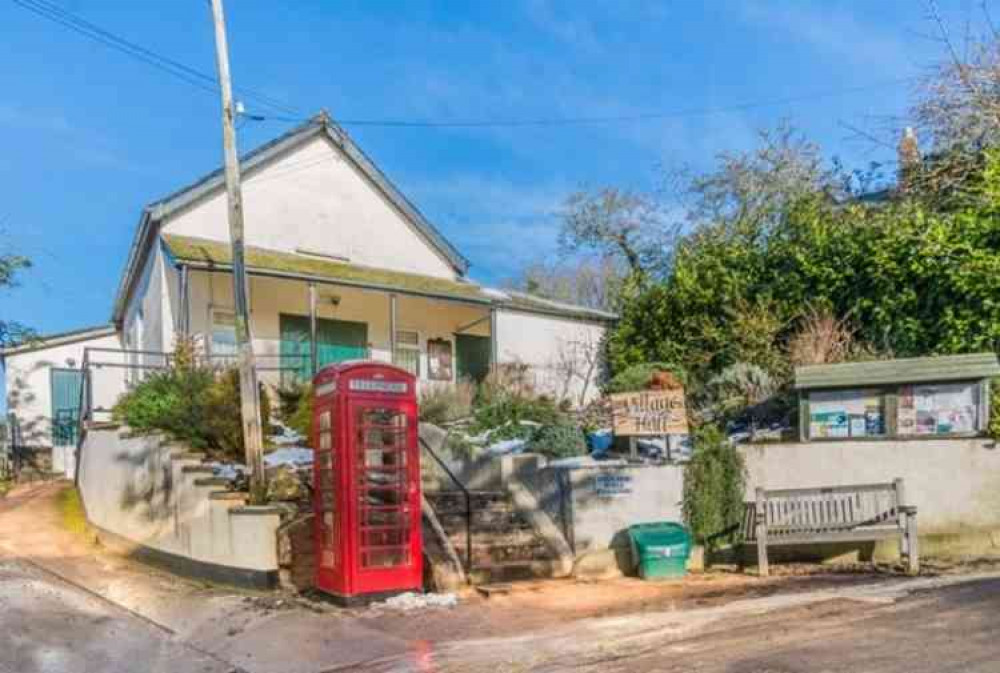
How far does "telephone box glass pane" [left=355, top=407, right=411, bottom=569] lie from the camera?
8906 millimetres

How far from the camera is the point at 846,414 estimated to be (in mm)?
12180

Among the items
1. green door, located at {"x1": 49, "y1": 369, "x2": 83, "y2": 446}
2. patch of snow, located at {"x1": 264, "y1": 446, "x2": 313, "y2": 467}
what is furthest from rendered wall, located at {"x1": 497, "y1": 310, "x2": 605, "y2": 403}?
green door, located at {"x1": 49, "y1": 369, "x2": 83, "y2": 446}

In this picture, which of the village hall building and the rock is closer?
the rock

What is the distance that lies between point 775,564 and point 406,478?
5349 millimetres

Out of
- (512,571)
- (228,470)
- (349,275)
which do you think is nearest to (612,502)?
(512,571)

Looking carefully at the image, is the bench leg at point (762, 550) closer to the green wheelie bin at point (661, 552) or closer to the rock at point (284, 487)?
the green wheelie bin at point (661, 552)

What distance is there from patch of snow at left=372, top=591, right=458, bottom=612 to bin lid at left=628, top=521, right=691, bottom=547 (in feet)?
8.83

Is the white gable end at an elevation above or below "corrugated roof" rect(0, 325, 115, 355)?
above

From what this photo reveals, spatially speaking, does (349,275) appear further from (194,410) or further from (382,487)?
(382,487)

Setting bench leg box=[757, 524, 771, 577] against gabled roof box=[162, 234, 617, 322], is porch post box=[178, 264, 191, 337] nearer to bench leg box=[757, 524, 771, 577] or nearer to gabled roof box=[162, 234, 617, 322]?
gabled roof box=[162, 234, 617, 322]

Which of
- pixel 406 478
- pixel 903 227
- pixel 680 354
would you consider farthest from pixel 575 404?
pixel 406 478

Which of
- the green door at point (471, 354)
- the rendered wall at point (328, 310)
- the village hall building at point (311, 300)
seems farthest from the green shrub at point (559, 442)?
the green door at point (471, 354)

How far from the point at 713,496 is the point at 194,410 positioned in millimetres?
7276

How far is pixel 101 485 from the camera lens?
45.3ft
